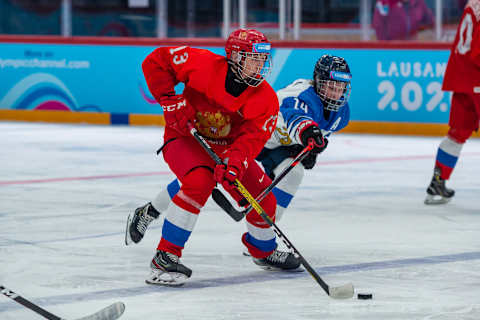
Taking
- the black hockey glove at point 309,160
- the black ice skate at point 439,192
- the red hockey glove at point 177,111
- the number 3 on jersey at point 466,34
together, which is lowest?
the black ice skate at point 439,192

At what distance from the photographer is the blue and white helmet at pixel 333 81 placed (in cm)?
393

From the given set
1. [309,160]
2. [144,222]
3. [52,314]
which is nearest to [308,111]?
[309,160]

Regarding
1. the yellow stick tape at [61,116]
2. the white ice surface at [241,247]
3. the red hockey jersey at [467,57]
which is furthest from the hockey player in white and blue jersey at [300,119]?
the yellow stick tape at [61,116]

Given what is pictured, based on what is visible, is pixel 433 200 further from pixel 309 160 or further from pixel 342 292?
pixel 342 292

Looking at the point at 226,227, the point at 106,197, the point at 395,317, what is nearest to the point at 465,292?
the point at 395,317

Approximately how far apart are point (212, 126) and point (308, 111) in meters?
0.56

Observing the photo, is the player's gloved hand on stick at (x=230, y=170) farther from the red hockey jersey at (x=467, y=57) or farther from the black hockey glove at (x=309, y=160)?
the red hockey jersey at (x=467, y=57)

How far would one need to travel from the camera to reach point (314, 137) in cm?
364

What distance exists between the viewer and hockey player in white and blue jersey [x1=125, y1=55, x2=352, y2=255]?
12.6 ft

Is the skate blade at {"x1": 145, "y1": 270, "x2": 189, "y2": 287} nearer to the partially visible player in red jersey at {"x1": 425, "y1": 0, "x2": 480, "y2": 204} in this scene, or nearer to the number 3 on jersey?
the partially visible player in red jersey at {"x1": 425, "y1": 0, "x2": 480, "y2": 204}

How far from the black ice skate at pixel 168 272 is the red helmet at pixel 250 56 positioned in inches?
26.9

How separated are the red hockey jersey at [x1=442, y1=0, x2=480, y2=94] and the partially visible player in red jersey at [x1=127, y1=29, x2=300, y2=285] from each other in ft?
6.87

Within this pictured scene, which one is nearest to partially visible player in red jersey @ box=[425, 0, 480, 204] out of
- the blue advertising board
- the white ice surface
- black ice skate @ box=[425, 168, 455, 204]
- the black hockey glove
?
black ice skate @ box=[425, 168, 455, 204]

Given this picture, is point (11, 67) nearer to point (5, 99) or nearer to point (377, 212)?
point (5, 99)
